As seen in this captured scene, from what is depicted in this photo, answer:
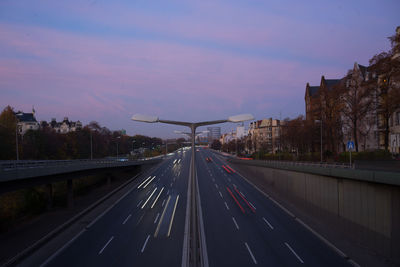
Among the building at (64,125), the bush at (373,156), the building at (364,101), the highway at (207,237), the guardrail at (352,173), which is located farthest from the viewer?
the building at (64,125)

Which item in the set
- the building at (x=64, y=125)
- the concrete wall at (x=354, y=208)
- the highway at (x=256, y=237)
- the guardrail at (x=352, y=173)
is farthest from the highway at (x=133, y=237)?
the building at (x=64, y=125)

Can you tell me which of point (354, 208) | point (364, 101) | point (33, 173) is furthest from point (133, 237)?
point (364, 101)

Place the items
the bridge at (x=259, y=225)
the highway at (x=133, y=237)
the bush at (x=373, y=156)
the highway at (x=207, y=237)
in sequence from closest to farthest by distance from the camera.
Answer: the bridge at (x=259, y=225) < the highway at (x=207, y=237) < the highway at (x=133, y=237) < the bush at (x=373, y=156)

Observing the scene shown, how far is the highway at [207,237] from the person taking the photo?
18.5 metres

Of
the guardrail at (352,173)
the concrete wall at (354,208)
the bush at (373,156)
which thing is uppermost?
the bush at (373,156)

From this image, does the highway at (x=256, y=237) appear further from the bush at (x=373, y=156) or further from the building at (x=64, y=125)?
the building at (x=64, y=125)

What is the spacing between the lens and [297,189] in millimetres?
34375

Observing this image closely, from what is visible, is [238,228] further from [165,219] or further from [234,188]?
[234,188]

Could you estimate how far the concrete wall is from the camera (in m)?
17.3

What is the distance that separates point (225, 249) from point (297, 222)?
9450 millimetres

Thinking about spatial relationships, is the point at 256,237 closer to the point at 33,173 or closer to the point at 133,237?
the point at 133,237

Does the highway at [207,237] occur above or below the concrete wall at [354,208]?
below

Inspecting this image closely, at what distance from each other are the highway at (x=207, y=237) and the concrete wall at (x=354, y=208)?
2.35 meters

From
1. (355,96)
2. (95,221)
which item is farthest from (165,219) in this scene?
(355,96)
